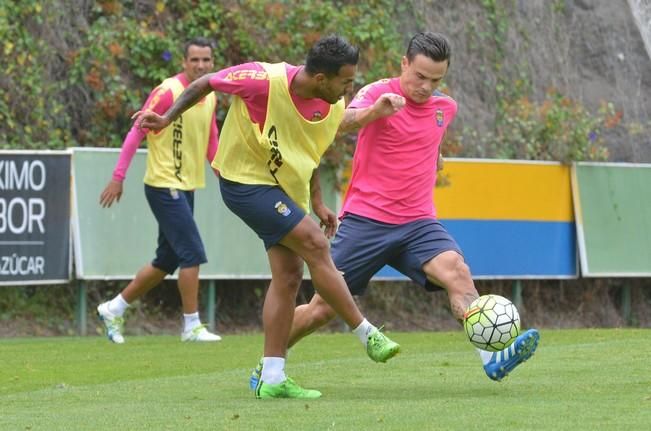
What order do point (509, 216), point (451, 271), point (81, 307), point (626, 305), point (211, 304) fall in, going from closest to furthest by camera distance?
point (451, 271)
point (81, 307)
point (211, 304)
point (509, 216)
point (626, 305)

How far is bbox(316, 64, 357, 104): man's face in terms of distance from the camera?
313 inches

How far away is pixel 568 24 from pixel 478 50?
2039 mm

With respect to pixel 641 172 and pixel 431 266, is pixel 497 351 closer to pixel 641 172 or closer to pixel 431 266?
pixel 431 266

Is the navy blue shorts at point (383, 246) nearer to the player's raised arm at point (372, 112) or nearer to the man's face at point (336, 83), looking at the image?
Answer: the player's raised arm at point (372, 112)

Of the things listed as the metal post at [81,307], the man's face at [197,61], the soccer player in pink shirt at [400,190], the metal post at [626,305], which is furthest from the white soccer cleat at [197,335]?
the metal post at [626,305]

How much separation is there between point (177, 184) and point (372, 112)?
4.43m

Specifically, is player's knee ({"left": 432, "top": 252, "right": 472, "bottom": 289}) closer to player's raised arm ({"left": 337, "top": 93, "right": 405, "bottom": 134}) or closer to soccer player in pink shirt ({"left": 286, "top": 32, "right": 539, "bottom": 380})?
soccer player in pink shirt ({"left": 286, "top": 32, "right": 539, "bottom": 380})

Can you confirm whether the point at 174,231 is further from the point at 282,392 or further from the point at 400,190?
the point at 282,392

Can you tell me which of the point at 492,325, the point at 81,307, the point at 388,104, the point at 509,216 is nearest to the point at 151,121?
the point at 388,104

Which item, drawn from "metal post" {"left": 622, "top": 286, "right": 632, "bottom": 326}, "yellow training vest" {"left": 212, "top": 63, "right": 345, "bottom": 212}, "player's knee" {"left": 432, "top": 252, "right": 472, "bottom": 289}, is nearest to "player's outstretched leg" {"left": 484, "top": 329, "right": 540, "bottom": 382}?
"player's knee" {"left": 432, "top": 252, "right": 472, "bottom": 289}

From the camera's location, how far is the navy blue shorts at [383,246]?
8.80m

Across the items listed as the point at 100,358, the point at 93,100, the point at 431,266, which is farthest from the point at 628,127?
the point at 431,266

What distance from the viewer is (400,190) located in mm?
8914

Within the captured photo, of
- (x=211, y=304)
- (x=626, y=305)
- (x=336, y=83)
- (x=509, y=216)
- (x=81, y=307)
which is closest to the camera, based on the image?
(x=336, y=83)
